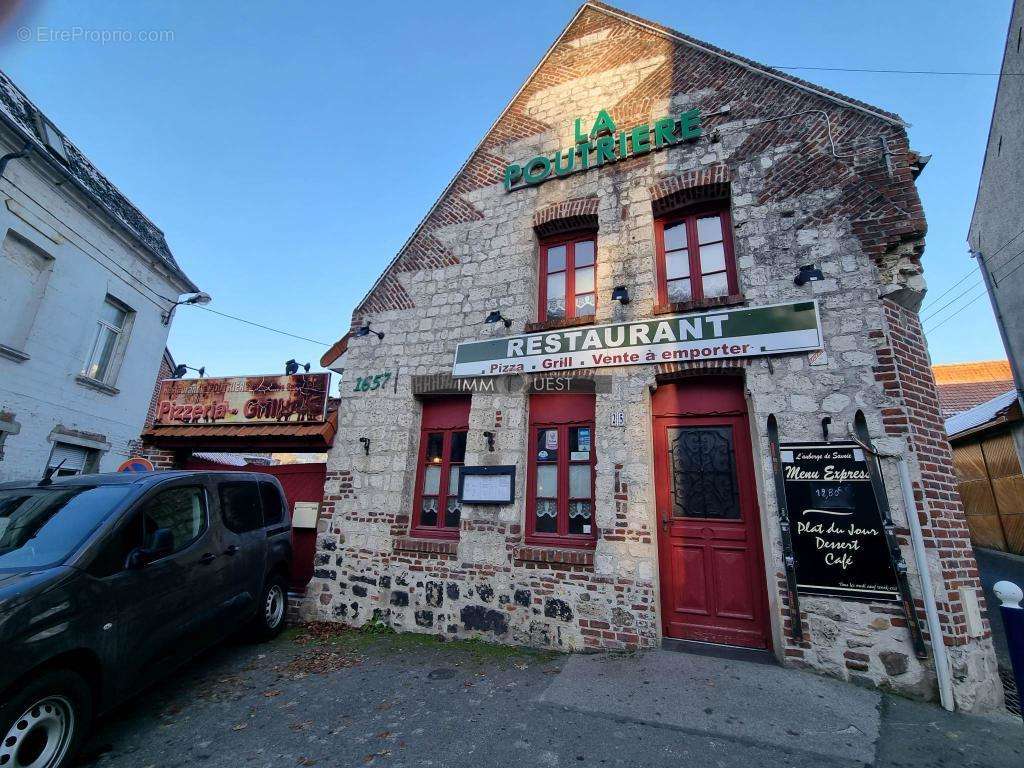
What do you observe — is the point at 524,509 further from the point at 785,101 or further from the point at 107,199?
the point at 107,199

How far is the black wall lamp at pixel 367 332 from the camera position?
7441mm

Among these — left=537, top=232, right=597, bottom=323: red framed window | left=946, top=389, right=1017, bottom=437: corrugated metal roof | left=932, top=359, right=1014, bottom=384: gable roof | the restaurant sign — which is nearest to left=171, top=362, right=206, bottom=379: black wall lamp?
the restaurant sign

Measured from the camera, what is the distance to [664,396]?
5.75 meters

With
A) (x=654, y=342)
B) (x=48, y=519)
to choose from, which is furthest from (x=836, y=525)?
(x=48, y=519)

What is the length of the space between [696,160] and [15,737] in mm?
8292

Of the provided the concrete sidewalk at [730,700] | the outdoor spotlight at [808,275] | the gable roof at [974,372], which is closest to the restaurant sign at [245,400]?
the concrete sidewalk at [730,700]

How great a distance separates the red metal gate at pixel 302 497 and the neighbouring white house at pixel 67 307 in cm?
274

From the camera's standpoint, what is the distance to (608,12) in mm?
7723

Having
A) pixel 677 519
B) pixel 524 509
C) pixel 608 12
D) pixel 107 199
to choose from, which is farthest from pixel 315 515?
pixel 608 12

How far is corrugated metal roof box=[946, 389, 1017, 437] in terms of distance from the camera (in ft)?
30.7

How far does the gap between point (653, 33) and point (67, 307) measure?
11.8m

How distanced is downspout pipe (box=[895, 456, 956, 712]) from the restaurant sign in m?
7.34

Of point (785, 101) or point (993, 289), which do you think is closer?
point (785, 101)

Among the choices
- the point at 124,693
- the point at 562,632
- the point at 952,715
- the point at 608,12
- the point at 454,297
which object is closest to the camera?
the point at 124,693
